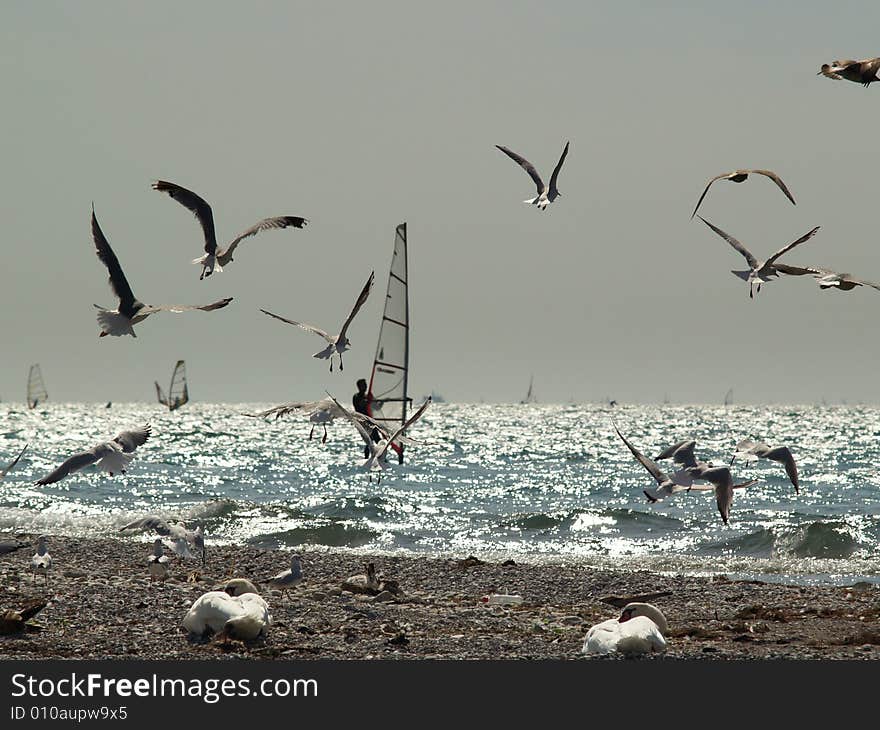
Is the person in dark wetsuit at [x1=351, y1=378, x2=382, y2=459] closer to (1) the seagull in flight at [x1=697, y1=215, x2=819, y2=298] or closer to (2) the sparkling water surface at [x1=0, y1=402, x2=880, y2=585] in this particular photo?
(2) the sparkling water surface at [x1=0, y1=402, x2=880, y2=585]

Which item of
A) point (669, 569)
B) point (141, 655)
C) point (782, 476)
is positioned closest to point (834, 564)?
point (669, 569)

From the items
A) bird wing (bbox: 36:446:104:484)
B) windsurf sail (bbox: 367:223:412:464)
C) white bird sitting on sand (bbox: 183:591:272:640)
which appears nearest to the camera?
bird wing (bbox: 36:446:104:484)

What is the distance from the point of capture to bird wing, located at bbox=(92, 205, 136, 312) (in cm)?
1228

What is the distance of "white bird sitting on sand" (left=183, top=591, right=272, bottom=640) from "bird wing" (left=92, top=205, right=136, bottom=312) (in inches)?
129

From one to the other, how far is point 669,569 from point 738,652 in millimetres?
11405

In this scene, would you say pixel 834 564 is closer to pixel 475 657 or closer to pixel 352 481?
pixel 475 657

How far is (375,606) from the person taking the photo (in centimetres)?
1548

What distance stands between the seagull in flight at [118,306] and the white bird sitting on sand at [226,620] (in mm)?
2981

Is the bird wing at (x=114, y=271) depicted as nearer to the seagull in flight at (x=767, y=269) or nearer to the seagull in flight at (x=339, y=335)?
the seagull in flight at (x=339, y=335)

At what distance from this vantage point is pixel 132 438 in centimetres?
1245

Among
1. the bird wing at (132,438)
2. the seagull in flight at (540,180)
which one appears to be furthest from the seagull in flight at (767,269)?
the bird wing at (132,438)

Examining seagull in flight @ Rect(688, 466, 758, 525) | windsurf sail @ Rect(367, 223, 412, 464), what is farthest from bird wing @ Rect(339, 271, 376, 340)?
windsurf sail @ Rect(367, 223, 412, 464)

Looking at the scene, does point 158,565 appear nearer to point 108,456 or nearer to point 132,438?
point 132,438

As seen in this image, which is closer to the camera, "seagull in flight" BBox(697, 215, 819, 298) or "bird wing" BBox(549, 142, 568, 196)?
"seagull in flight" BBox(697, 215, 819, 298)
